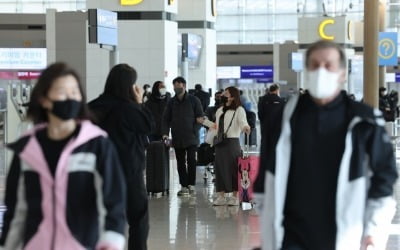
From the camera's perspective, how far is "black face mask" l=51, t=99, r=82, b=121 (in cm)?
363

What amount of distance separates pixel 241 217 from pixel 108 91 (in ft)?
14.7

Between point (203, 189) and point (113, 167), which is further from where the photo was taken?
point (203, 189)

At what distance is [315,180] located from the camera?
149 inches

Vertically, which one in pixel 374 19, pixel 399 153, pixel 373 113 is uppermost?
pixel 374 19

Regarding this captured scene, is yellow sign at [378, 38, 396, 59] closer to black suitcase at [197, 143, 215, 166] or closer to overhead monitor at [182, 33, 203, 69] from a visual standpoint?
overhead monitor at [182, 33, 203, 69]

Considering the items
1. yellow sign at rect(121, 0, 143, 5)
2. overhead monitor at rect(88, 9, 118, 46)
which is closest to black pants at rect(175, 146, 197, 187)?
overhead monitor at rect(88, 9, 118, 46)

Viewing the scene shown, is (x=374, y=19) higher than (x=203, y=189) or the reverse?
higher

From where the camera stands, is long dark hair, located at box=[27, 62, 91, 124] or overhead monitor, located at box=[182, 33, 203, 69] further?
overhead monitor, located at box=[182, 33, 203, 69]

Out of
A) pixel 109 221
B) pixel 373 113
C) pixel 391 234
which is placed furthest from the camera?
pixel 391 234

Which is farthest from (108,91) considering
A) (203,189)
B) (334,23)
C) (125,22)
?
(334,23)

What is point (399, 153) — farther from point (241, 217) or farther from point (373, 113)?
point (373, 113)

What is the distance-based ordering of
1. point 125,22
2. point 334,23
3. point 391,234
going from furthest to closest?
point 334,23, point 125,22, point 391,234

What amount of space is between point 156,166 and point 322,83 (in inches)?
342

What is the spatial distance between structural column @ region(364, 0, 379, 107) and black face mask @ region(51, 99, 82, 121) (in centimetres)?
1130
